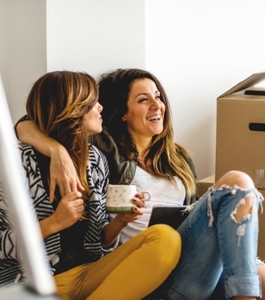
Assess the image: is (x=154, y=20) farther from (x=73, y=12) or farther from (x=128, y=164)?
(x=128, y=164)

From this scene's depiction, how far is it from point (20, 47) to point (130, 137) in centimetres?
45

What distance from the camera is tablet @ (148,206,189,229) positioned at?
1919mm

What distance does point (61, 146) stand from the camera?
1.86 m

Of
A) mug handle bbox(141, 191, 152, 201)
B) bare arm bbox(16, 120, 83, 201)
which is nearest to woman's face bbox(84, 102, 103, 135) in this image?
bare arm bbox(16, 120, 83, 201)

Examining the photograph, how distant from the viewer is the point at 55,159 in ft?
5.97

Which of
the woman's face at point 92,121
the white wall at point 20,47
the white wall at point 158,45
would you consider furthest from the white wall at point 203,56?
the woman's face at point 92,121

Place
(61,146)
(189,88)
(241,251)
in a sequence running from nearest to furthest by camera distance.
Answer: (241,251), (61,146), (189,88)

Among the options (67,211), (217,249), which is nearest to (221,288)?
(217,249)

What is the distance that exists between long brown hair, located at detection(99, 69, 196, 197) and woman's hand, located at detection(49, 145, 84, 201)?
0.36 meters

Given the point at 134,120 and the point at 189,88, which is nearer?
the point at 134,120

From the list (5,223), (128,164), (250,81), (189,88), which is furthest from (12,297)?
(189,88)

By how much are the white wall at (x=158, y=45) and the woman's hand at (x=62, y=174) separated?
48 cm

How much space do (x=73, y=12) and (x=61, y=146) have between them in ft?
1.90

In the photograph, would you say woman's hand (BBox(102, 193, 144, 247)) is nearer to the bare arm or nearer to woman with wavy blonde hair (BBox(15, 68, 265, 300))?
woman with wavy blonde hair (BBox(15, 68, 265, 300))
